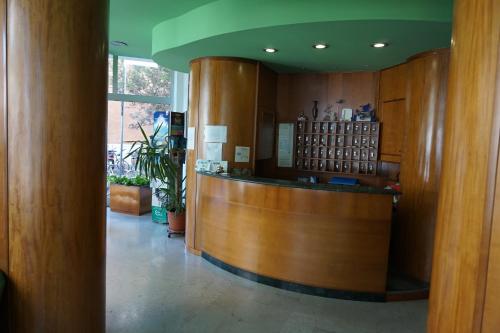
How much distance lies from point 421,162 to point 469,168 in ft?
9.45

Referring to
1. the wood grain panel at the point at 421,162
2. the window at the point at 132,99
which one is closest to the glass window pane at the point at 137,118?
the window at the point at 132,99

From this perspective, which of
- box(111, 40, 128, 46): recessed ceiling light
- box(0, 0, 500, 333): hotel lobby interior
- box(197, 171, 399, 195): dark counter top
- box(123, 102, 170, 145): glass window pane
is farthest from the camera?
box(123, 102, 170, 145): glass window pane

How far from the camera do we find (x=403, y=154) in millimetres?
4098

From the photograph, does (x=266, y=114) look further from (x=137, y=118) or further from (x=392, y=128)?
(x=137, y=118)

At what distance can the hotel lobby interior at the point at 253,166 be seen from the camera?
127 cm

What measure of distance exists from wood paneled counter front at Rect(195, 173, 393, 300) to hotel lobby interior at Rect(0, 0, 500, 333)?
0.02 metres

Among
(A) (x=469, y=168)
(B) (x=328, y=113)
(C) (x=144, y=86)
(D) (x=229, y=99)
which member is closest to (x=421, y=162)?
(B) (x=328, y=113)

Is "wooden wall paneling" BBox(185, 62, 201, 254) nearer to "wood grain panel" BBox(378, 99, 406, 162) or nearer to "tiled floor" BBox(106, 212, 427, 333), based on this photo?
"tiled floor" BBox(106, 212, 427, 333)

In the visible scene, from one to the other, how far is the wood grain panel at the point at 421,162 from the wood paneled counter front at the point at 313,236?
0.71m

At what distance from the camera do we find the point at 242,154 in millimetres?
4688

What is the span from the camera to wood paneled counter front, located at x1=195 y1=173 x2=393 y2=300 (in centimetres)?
341

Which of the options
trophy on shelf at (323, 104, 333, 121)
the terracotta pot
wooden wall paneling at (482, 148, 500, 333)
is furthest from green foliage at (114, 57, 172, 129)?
wooden wall paneling at (482, 148, 500, 333)

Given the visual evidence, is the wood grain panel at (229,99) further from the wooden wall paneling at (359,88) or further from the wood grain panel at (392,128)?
the wood grain panel at (392,128)

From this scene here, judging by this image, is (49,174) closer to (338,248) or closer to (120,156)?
(338,248)
